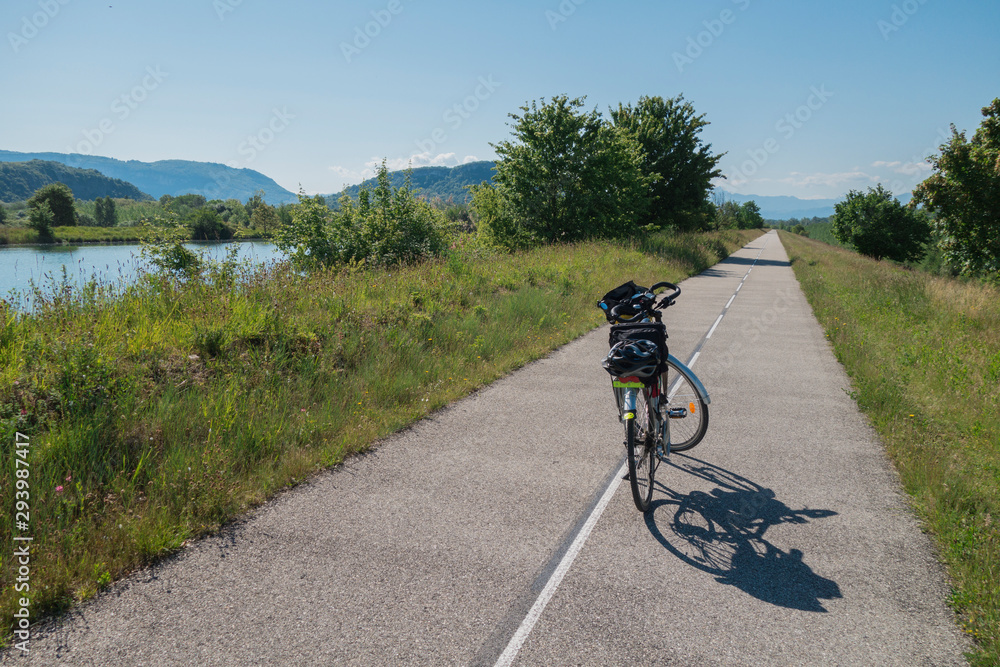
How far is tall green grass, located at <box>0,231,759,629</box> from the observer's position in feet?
11.2

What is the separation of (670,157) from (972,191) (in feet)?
64.5

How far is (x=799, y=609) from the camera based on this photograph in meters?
3.02

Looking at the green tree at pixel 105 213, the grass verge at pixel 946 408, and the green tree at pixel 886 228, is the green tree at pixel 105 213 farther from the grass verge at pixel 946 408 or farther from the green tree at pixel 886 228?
the green tree at pixel 886 228

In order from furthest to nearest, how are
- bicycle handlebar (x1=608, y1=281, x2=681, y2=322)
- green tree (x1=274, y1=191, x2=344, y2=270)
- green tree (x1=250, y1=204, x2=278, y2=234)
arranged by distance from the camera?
green tree (x1=250, y1=204, x2=278, y2=234)
green tree (x1=274, y1=191, x2=344, y2=270)
bicycle handlebar (x1=608, y1=281, x2=681, y2=322)

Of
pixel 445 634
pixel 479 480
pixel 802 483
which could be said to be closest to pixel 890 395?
pixel 802 483

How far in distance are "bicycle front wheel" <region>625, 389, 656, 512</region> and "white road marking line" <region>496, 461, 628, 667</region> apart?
0.34 meters

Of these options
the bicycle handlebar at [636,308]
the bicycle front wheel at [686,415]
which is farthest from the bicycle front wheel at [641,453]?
the bicycle handlebar at [636,308]

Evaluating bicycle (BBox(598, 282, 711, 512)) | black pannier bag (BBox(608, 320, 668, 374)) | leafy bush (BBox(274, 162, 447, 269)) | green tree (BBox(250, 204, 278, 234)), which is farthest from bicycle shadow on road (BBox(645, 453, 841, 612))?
green tree (BBox(250, 204, 278, 234))

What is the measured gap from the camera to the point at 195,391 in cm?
498

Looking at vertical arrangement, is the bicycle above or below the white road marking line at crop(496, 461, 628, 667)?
above

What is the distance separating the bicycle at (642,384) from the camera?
3.81 m

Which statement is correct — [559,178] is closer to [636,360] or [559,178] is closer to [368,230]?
[368,230]

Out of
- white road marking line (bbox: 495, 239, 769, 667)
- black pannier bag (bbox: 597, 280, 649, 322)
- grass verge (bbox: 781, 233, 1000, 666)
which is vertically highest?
black pannier bag (bbox: 597, 280, 649, 322)

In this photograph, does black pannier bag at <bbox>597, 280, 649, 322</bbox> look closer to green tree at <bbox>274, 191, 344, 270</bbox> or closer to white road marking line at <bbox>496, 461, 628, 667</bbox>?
white road marking line at <bbox>496, 461, 628, 667</bbox>
